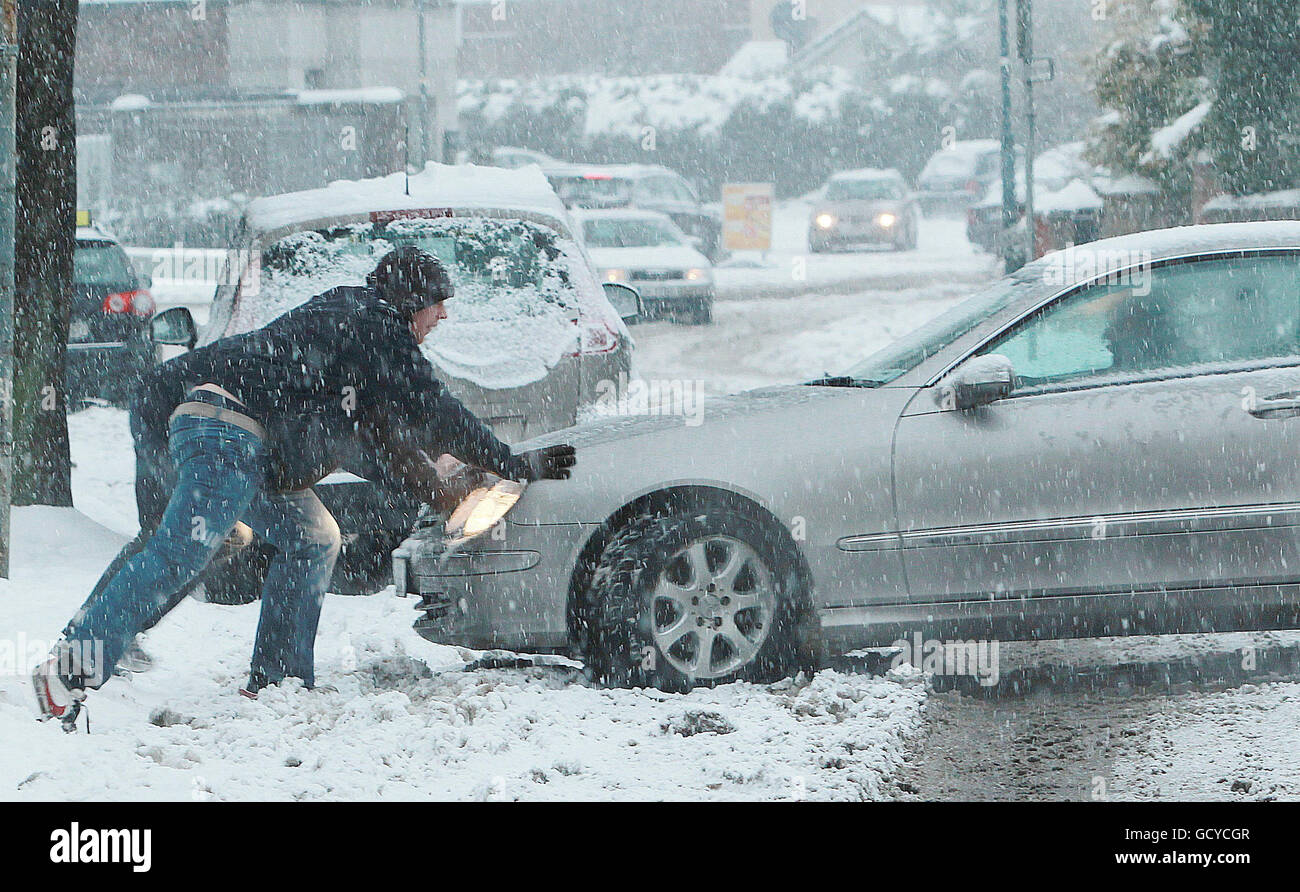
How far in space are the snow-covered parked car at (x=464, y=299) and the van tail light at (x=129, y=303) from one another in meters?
6.21

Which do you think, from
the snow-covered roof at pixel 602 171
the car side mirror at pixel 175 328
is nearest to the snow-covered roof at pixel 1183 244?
the car side mirror at pixel 175 328

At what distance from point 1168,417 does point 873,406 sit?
3.13ft

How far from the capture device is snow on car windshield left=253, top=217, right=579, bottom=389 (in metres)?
7.01

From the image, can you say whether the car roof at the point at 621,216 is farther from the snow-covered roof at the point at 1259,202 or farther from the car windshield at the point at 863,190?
the car windshield at the point at 863,190

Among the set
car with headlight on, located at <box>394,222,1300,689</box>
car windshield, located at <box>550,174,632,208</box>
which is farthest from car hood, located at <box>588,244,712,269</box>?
car with headlight on, located at <box>394,222,1300,689</box>

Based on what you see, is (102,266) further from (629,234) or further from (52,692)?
(629,234)

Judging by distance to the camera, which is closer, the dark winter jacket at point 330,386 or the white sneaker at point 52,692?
the white sneaker at point 52,692

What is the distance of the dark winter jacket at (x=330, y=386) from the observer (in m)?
5.34

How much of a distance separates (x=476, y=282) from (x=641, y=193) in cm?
2167

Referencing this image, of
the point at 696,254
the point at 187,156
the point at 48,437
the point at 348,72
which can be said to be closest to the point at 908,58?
the point at 348,72

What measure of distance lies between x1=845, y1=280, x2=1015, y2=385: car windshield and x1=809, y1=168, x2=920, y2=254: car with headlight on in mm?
26310

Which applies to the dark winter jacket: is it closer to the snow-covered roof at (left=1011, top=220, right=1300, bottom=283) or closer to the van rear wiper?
the van rear wiper

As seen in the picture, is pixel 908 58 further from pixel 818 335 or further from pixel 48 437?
pixel 48 437

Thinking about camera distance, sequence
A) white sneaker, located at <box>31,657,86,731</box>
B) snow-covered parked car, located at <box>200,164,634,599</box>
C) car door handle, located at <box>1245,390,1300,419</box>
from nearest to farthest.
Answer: white sneaker, located at <box>31,657,86,731</box>
car door handle, located at <box>1245,390,1300,419</box>
snow-covered parked car, located at <box>200,164,634,599</box>
